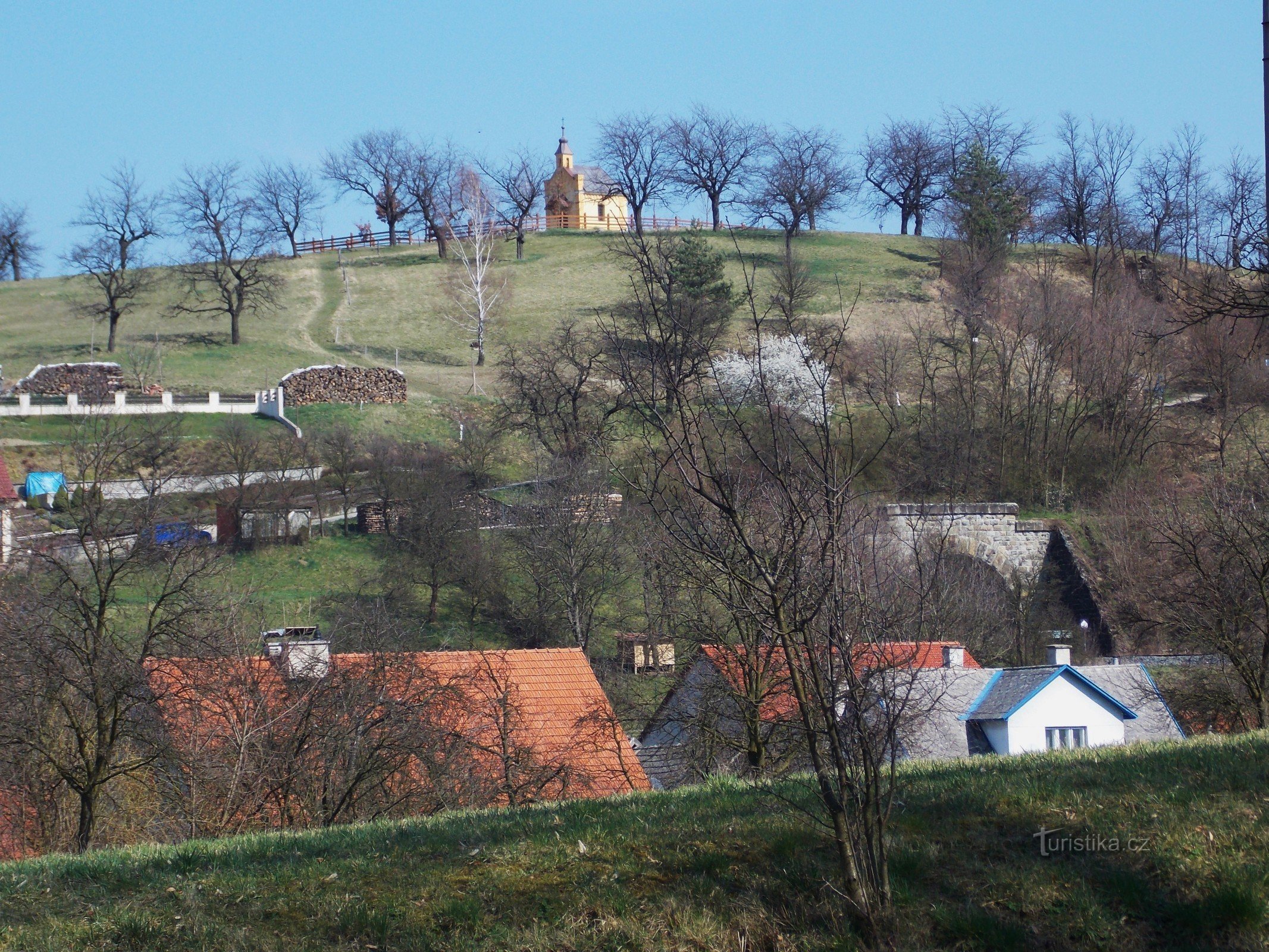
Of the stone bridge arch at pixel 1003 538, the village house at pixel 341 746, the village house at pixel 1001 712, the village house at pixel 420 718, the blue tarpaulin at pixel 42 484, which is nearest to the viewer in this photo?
the village house at pixel 341 746

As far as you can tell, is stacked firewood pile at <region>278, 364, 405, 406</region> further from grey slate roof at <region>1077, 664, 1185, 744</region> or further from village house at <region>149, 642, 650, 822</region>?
grey slate roof at <region>1077, 664, 1185, 744</region>

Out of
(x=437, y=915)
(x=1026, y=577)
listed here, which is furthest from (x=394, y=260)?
(x=437, y=915)

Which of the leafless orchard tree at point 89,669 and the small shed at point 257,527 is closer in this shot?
the leafless orchard tree at point 89,669

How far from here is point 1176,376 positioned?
146ft

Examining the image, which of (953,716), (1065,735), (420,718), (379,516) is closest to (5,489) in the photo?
(379,516)

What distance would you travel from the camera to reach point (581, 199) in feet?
343

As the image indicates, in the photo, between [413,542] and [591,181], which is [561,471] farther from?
[591,181]

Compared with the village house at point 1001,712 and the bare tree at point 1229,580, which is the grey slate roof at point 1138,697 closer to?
the village house at point 1001,712

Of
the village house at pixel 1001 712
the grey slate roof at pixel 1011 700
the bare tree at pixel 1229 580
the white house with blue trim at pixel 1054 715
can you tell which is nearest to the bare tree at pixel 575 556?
the village house at pixel 1001 712

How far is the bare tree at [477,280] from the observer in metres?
62.9

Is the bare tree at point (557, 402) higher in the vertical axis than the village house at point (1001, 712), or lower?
higher

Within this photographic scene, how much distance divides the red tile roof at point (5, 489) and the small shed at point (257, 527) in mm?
5589

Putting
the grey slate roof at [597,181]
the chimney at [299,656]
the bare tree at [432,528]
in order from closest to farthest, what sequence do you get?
the chimney at [299,656] < the bare tree at [432,528] < the grey slate roof at [597,181]

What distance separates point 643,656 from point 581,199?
82.3 meters
